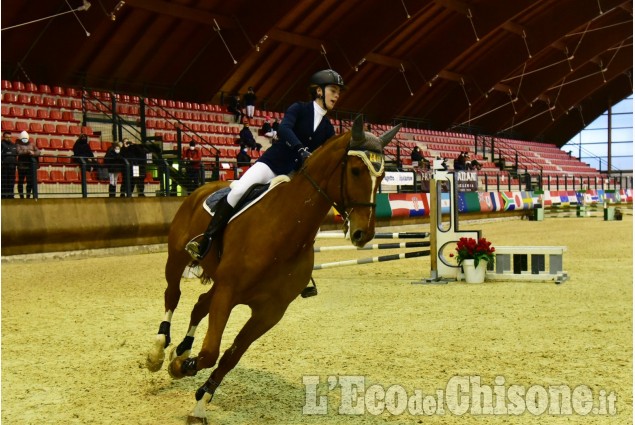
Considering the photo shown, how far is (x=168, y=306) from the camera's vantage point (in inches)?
249

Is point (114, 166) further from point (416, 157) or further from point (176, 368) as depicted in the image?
point (416, 157)

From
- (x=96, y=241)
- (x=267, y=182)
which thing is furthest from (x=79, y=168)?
(x=267, y=182)

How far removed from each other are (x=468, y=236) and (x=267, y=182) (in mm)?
7058

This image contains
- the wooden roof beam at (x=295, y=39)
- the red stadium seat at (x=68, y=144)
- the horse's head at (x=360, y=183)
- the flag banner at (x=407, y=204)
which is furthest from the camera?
the wooden roof beam at (x=295, y=39)

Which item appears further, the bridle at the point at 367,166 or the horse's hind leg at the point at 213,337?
the horse's hind leg at the point at 213,337

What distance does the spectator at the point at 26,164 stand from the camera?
15627 millimetres

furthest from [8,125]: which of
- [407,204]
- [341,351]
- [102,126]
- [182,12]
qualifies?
[341,351]

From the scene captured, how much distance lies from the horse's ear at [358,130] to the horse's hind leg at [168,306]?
2.27m

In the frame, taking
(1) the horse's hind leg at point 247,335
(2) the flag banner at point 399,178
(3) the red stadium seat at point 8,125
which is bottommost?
(1) the horse's hind leg at point 247,335

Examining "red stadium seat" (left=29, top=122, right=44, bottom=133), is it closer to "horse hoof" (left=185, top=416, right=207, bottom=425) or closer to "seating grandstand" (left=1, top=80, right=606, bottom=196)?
"seating grandstand" (left=1, top=80, right=606, bottom=196)

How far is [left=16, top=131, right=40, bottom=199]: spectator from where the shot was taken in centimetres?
1563

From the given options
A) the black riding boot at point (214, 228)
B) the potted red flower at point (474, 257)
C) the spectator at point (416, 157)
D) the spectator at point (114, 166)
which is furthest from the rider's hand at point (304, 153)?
the spectator at point (416, 157)

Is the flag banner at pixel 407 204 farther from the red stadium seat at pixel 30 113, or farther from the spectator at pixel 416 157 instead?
the red stadium seat at pixel 30 113

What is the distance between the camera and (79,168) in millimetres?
18078
